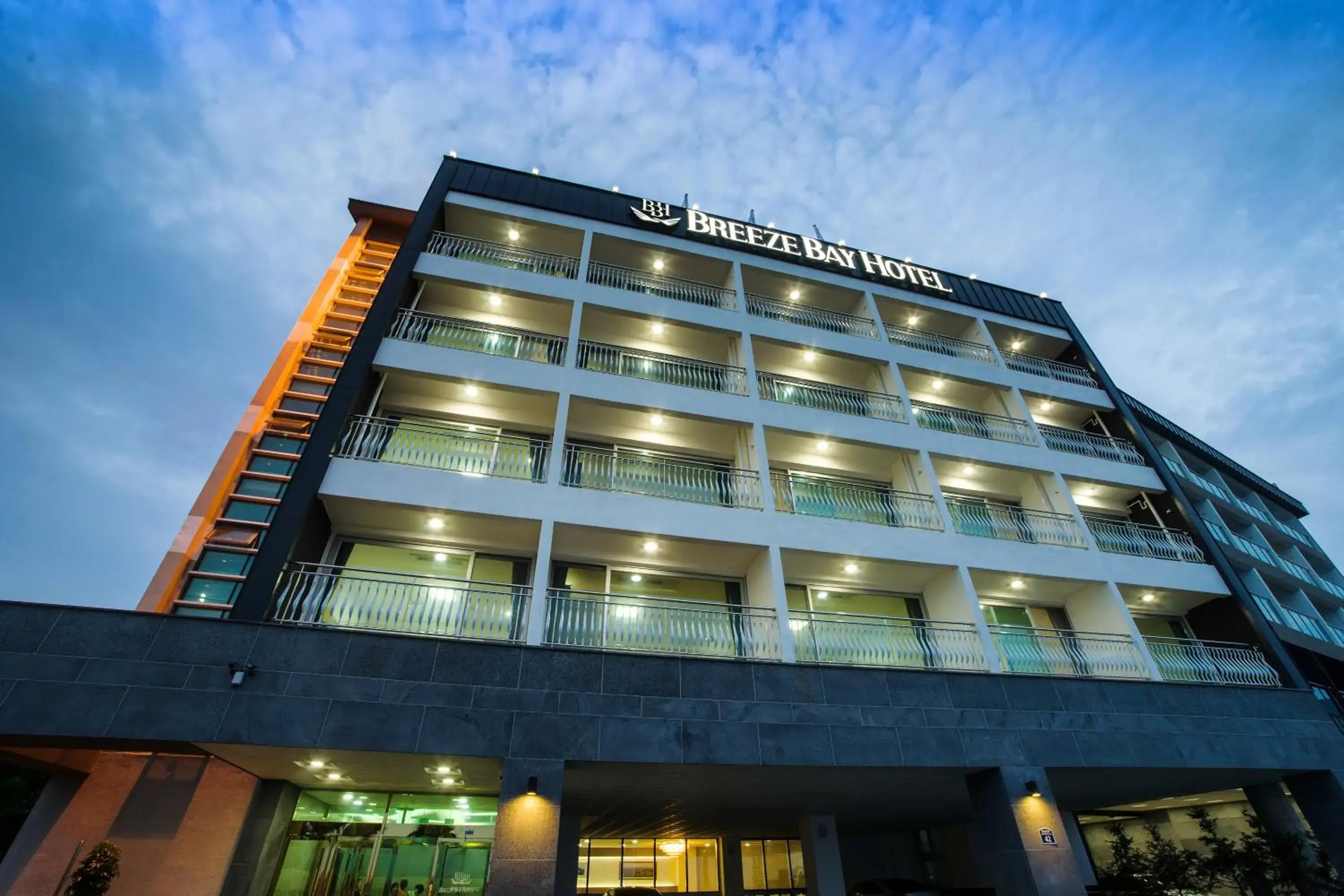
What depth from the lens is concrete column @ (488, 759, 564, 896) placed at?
6.90m

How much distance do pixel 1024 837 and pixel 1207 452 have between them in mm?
22891

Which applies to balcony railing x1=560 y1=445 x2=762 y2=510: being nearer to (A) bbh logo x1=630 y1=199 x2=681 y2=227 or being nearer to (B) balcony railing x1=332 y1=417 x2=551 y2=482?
(B) balcony railing x1=332 y1=417 x2=551 y2=482

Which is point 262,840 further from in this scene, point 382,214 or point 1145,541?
point 1145,541

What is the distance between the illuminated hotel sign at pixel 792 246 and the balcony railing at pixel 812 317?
Answer: 1606 mm

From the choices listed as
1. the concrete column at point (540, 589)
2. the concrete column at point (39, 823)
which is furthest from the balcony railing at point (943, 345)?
the concrete column at point (39, 823)

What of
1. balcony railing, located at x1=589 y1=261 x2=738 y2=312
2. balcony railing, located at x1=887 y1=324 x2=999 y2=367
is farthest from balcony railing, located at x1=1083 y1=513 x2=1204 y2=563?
balcony railing, located at x1=589 y1=261 x2=738 y2=312

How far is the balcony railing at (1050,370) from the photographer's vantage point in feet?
60.8

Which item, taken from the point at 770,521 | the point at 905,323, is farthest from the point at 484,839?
the point at 905,323

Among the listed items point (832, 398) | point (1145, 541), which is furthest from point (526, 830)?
point (1145, 541)

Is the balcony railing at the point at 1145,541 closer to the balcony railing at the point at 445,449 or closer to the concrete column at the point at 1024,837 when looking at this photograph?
the concrete column at the point at 1024,837

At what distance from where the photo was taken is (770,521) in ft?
38.5

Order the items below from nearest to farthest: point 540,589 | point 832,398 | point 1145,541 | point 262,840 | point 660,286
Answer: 1. point 262,840
2. point 540,589
3. point 1145,541
4. point 832,398
5. point 660,286

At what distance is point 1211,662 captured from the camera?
45.4 ft

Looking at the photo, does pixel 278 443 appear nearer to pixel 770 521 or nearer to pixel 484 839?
pixel 484 839
